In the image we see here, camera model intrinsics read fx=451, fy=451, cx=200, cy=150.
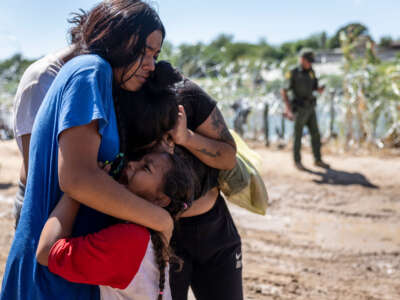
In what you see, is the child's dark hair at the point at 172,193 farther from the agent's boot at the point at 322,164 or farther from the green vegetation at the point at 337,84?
the green vegetation at the point at 337,84

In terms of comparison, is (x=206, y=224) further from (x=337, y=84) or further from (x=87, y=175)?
(x=337, y=84)

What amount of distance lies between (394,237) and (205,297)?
4020mm

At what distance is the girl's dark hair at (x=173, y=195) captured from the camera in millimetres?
1438

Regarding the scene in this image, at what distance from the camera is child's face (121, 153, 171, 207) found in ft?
4.60

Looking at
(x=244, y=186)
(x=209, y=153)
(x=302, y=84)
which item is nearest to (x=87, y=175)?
(x=209, y=153)

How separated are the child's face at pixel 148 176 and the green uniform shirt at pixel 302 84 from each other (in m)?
6.77

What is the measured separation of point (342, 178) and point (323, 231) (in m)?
2.20

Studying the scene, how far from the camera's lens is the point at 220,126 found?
76.7 inches

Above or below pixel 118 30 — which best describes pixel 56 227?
below

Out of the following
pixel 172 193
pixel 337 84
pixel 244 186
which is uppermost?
pixel 172 193

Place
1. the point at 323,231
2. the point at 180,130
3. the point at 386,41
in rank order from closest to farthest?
the point at 180,130, the point at 323,231, the point at 386,41

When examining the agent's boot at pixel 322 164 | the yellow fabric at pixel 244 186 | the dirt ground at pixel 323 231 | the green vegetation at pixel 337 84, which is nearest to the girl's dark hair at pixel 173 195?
the yellow fabric at pixel 244 186

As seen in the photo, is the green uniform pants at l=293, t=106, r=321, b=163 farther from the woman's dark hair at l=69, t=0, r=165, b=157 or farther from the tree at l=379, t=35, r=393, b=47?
the tree at l=379, t=35, r=393, b=47

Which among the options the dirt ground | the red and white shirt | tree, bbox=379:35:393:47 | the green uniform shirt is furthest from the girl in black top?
tree, bbox=379:35:393:47
